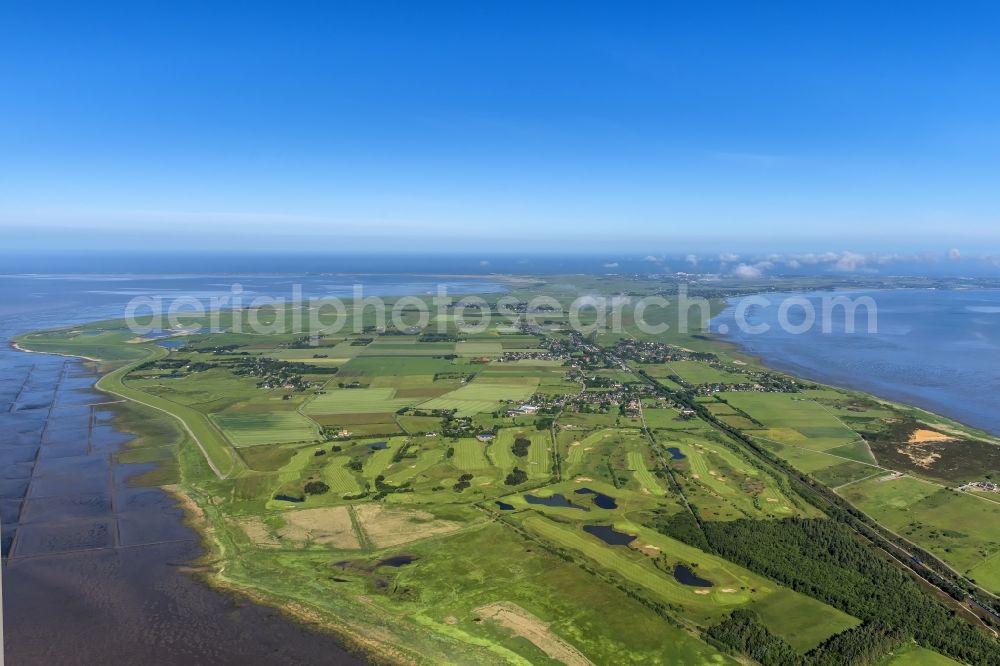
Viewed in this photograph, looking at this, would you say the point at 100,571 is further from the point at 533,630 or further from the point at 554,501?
the point at 554,501

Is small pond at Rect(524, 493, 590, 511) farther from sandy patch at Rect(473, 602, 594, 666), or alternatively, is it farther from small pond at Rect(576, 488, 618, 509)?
sandy patch at Rect(473, 602, 594, 666)

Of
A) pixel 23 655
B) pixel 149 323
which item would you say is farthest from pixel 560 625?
pixel 149 323

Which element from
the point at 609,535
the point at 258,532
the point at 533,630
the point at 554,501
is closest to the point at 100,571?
the point at 258,532

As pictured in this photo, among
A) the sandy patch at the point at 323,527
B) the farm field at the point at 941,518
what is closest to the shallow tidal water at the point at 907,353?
the farm field at the point at 941,518

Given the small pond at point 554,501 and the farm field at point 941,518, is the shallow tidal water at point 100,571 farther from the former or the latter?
the farm field at point 941,518

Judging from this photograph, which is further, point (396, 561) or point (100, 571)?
point (396, 561)
